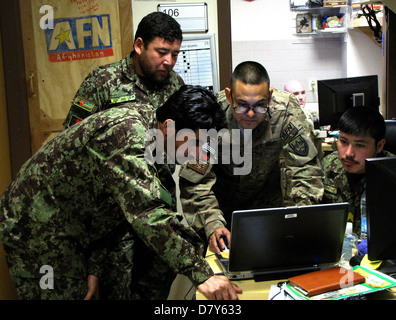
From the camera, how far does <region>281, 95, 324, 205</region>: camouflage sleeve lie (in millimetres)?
1882

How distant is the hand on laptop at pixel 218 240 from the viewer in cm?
166

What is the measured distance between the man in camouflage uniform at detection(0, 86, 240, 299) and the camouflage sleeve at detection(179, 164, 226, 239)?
420mm

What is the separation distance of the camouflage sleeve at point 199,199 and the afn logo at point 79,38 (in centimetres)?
138

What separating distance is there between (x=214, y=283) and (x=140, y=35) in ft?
4.40

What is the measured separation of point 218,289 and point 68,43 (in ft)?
A: 7.29

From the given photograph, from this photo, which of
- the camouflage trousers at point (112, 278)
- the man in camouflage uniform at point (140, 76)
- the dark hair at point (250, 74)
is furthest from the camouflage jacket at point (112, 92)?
the camouflage trousers at point (112, 278)

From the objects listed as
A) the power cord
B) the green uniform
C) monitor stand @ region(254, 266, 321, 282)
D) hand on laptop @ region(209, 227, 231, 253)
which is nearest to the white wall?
the power cord

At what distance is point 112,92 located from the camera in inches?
84.2

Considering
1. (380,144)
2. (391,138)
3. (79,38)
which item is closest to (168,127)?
(380,144)

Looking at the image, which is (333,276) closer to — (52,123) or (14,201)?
(14,201)

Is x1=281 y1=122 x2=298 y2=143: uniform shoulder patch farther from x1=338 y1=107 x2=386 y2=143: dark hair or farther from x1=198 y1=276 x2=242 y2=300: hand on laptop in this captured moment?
x1=198 y1=276 x2=242 y2=300: hand on laptop

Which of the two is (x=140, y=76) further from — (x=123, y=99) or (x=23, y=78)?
(x=23, y=78)
